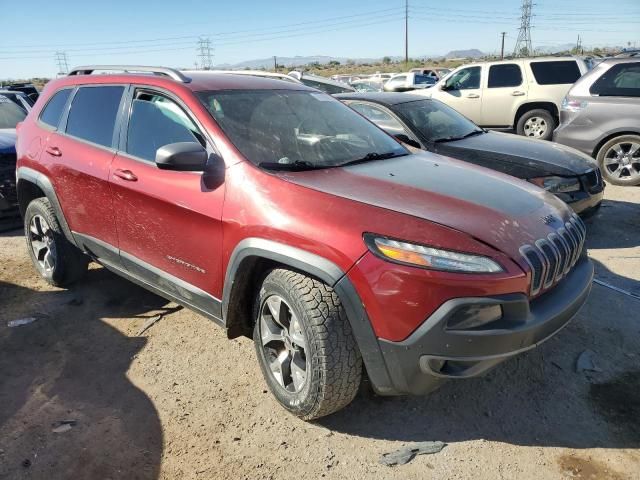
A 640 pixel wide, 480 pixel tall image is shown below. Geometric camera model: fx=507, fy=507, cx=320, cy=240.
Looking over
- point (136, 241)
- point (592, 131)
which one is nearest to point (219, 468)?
point (136, 241)

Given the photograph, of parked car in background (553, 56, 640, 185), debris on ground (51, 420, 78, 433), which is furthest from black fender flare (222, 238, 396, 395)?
parked car in background (553, 56, 640, 185)

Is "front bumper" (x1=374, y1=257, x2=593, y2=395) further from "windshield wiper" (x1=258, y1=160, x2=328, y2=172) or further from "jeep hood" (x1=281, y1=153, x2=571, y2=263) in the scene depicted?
"windshield wiper" (x1=258, y1=160, x2=328, y2=172)

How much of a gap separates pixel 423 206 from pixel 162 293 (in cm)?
181

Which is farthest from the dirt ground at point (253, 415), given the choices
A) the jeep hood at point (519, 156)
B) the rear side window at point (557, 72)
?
the rear side window at point (557, 72)

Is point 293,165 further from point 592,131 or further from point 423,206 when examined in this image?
point 592,131

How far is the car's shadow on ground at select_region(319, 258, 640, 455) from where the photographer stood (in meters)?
2.56

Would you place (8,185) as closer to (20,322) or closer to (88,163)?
(20,322)

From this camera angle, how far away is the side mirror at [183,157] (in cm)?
266

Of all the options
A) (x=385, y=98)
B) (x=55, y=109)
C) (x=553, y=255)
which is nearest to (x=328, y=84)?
(x=385, y=98)

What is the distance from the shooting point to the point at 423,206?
96.2 inches

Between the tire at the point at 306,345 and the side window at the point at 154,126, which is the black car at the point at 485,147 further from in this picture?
the tire at the point at 306,345

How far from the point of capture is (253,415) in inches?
108

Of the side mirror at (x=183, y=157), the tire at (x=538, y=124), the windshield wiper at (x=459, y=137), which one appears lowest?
the tire at (x=538, y=124)

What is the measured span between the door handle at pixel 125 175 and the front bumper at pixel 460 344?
1920 mm
